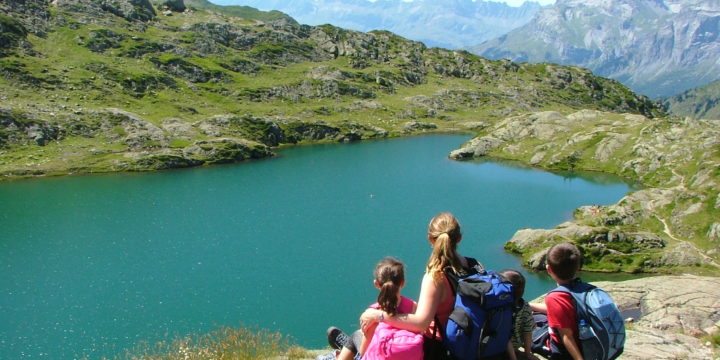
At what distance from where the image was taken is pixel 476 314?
11.7 metres

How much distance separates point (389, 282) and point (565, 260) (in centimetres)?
405

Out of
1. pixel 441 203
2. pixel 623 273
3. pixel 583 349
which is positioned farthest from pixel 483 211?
pixel 583 349

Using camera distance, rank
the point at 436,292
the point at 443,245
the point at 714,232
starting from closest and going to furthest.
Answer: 1. the point at 436,292
2. the point at 443,245
3. the point at 714,232

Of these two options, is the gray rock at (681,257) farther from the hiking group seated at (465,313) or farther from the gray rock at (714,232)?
the hiking group seated at (465,313)

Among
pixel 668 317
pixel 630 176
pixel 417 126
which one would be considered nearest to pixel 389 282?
pixel 668 317

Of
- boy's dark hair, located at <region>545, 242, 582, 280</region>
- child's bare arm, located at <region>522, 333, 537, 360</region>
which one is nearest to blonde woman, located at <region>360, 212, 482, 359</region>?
boy's dark hair, located at <region>545, 242, 582, 280</region>

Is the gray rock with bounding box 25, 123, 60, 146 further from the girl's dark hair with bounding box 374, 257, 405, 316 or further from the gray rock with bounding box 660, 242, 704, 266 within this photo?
the girl's dark hair with bounding box 374, 257, 405, 316

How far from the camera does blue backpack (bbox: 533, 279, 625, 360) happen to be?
1189cm

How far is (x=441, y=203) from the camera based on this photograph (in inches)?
3334

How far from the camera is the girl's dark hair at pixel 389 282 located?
38.0ft

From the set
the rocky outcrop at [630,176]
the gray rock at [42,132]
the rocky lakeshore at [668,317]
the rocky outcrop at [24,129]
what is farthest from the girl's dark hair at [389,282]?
the gray rock at [42,132]

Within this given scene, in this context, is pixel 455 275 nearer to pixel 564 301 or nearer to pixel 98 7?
pixel 564 301

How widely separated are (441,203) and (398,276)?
7412 cm

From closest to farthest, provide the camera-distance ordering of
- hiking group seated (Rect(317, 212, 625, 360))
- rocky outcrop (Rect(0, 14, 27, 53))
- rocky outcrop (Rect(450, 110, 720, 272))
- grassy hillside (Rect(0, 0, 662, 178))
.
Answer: hiking group seated (Rect(317, 212, 625, 360)), rocky outcrop (Rect(450, 110, 720, 272)), grassy hillside (Rect(0, 0, 662, 178)), rocky outcrop (Rect(0, 14, 27, 53))
